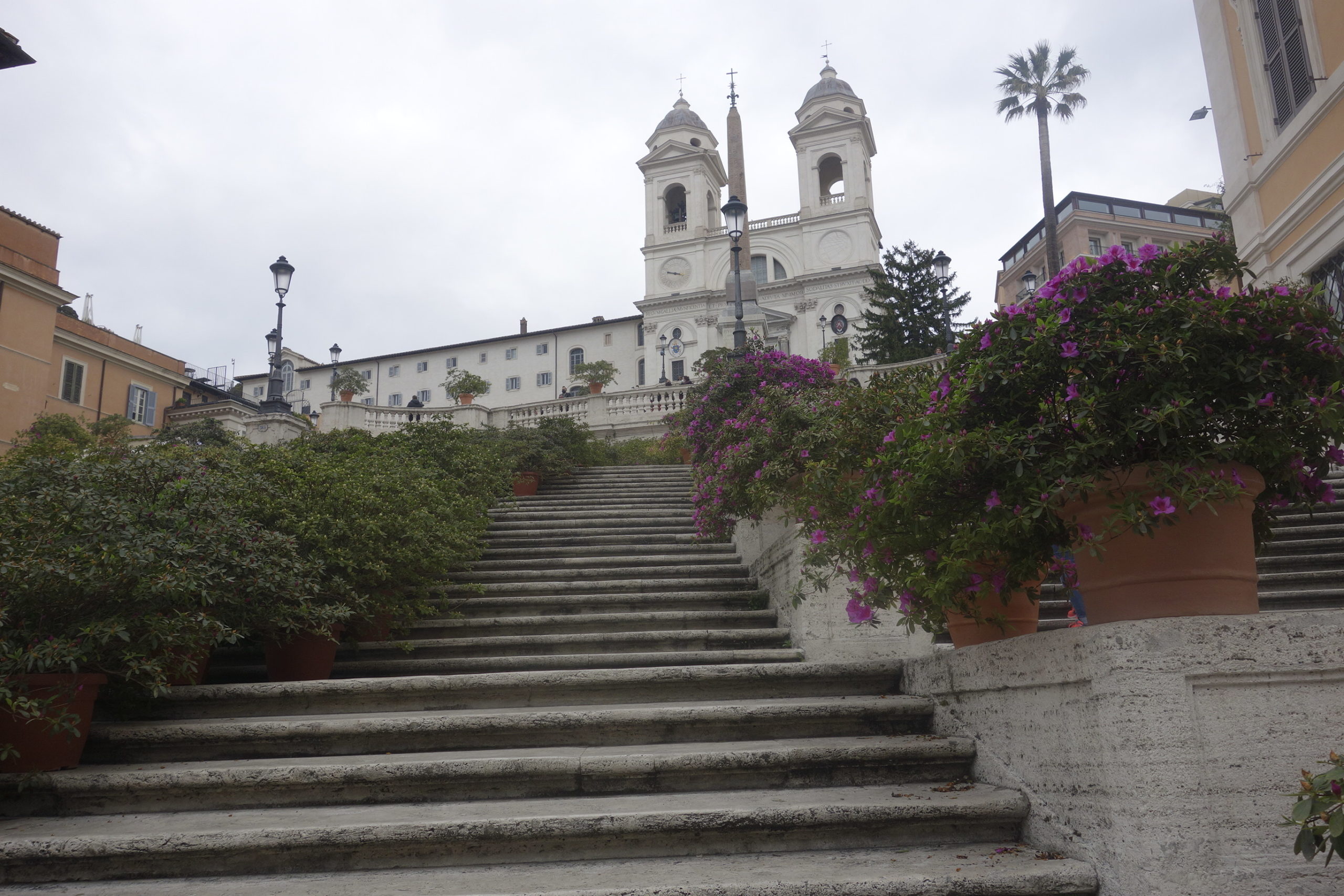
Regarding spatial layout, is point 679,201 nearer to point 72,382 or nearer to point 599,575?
point 72,382

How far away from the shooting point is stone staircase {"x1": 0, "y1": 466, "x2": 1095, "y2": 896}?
2863mm

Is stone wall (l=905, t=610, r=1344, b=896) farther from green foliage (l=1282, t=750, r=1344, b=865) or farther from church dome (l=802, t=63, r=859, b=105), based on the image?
church dome (l=802, t=63, r=859, b=105)

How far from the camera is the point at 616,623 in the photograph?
6.26m

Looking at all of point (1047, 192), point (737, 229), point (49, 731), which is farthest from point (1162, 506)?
point (1047, 192)

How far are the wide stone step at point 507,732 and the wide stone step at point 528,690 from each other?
0.46 meters

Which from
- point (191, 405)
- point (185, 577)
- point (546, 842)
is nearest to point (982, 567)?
point (546, 842)

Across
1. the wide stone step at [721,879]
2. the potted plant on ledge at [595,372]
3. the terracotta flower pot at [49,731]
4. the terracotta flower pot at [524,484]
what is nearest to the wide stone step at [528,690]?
the terracotta flower pot at [49,731]

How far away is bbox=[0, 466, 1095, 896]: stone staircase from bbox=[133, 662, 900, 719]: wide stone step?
11mm

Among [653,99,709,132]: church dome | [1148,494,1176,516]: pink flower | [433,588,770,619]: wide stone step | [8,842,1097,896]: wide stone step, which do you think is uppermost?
[653,99,709,132]: church dome

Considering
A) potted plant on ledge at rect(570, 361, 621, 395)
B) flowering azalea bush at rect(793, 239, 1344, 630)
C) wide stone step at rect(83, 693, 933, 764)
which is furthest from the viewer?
potted plant on ledge at rect(570, 361, 621, 395)

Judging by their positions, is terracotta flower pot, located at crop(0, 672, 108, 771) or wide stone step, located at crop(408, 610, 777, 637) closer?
terracotta flower pot, located at crop(0, 672, 108, 771)

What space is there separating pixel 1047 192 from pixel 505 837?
29.8 m

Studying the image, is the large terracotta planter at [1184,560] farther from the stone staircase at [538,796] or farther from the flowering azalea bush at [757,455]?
the flowering azalea bush at [757,455]

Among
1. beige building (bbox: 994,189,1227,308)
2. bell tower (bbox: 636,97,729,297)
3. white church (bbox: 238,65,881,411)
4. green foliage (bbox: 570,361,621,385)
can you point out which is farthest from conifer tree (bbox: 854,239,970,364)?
beige building (bbox: 994,189,1227,308)
